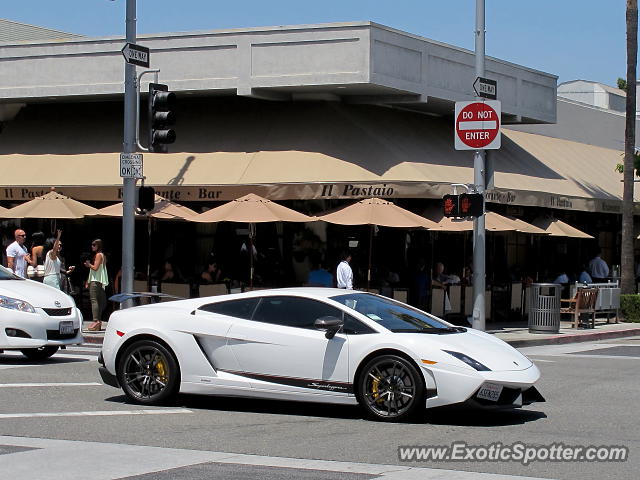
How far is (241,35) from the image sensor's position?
2641cm

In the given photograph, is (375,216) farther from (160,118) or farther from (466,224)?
(160,118)

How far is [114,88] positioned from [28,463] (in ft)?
64.6

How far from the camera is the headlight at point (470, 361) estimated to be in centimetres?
1089

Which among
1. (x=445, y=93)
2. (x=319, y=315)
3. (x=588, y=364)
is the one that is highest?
(x=445, y=93)

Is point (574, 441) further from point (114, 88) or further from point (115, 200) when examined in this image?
point (114, 88)

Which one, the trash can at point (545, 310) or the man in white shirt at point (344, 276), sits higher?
the man in white shirt at point (344, 276)

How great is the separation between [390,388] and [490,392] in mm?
980

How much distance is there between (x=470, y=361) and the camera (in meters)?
10.9

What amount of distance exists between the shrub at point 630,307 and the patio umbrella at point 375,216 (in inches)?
365

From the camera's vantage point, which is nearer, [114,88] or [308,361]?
[308,361]

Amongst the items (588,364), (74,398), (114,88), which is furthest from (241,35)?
(74,398)

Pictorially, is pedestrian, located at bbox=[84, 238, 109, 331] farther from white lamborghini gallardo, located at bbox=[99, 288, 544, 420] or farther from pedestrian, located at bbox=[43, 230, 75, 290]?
white lamborghini gallardo, located at bbox=[99, 288, 544, 420]

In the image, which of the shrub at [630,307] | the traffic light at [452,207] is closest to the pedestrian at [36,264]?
the traffic light at [452,207]

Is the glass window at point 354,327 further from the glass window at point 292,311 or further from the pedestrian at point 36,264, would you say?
the pedestrian at point 36,264
